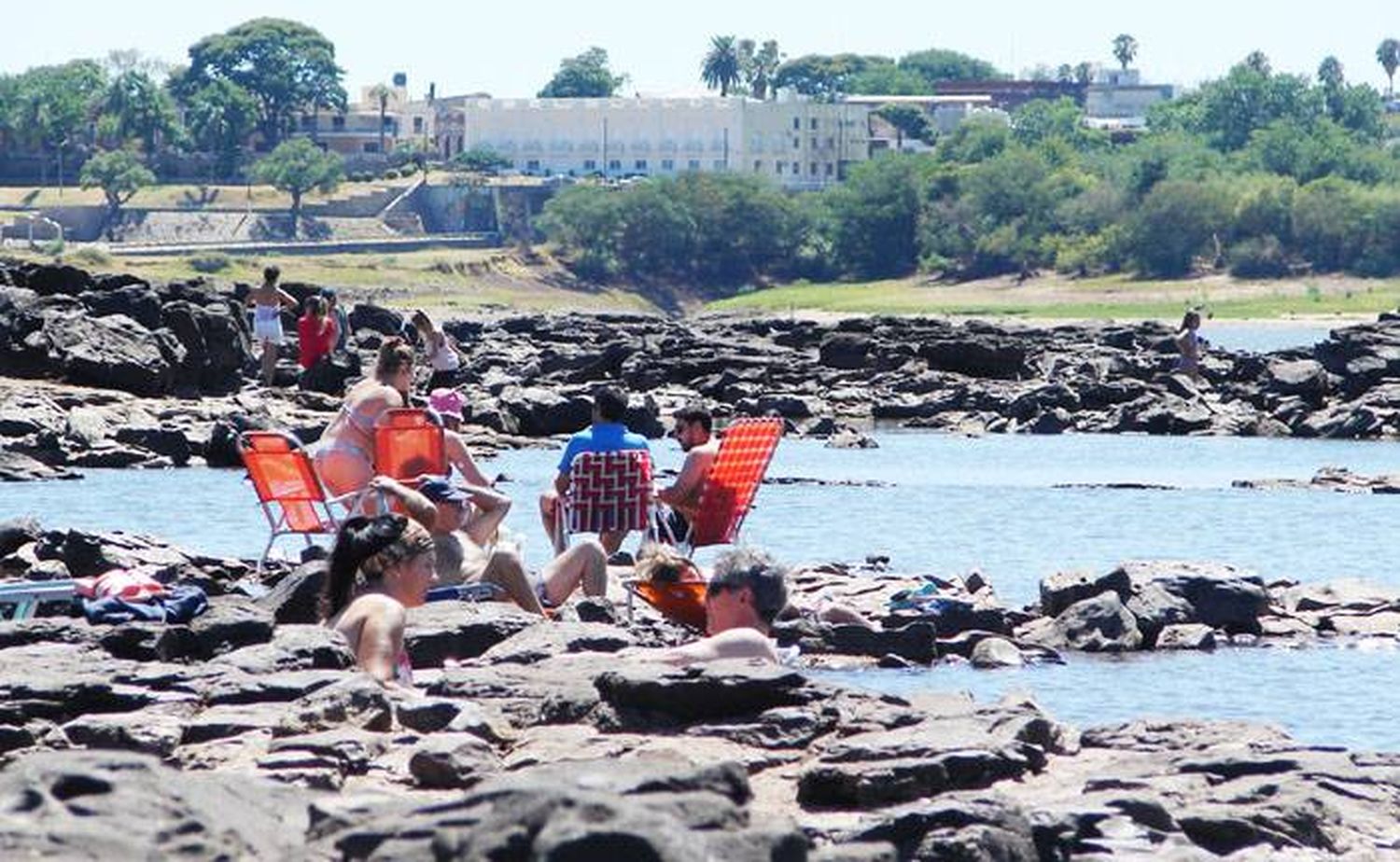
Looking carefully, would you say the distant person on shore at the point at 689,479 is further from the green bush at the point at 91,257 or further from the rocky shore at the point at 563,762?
the green bush at the point at 91,257

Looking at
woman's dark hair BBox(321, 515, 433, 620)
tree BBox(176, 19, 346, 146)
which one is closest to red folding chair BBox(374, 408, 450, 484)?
woman's dark hair BBox(321, 515, 433, 620)

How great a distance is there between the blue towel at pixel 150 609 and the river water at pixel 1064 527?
10.4ft

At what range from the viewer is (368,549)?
10219mm

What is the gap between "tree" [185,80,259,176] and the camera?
176 metres

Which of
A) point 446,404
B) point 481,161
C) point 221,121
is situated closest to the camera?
point 446,404

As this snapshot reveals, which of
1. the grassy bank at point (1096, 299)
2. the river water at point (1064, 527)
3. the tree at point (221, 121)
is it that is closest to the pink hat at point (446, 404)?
the river water at point (1064, 527)

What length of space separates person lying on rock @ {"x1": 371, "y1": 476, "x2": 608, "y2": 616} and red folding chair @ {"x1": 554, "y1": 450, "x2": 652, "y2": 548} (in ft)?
3.36

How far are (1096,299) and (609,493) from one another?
102m

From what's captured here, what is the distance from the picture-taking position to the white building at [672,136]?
178875mm

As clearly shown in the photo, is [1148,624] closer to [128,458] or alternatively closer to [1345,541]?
[1345,541]

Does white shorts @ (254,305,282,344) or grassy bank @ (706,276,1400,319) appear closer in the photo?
white shorts @ (254,305,282,344)

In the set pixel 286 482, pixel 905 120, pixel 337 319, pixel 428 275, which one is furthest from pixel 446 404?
pixel 905 120

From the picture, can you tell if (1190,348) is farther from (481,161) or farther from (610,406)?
(481,161)

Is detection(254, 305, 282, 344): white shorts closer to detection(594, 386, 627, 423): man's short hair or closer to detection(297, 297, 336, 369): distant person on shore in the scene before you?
detection(297, 297, 336, 369): distant person on shore
